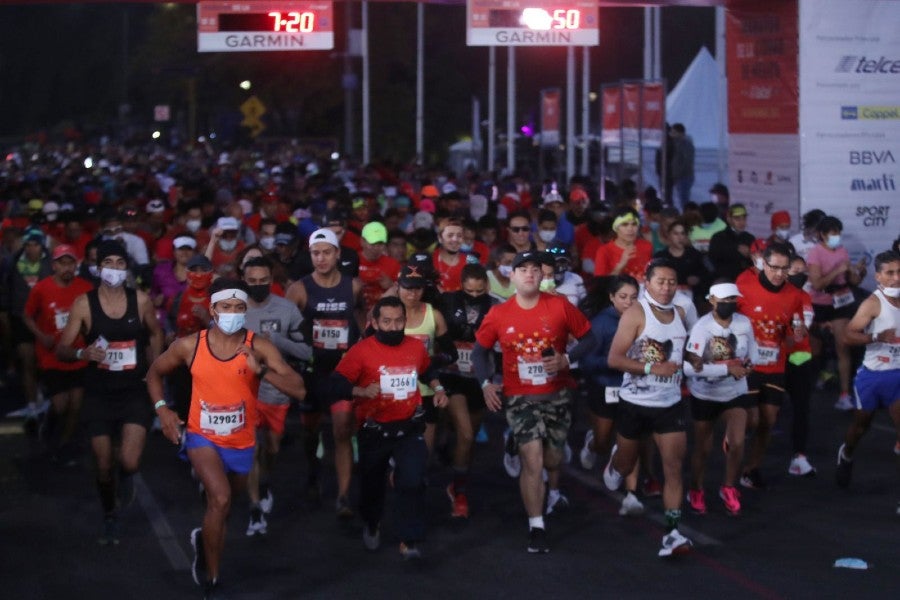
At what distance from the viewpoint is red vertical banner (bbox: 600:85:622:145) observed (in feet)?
81.6

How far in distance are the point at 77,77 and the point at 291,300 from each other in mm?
121352

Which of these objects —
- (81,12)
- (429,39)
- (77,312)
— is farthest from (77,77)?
(77,312)

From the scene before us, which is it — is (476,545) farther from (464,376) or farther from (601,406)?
(601,406)

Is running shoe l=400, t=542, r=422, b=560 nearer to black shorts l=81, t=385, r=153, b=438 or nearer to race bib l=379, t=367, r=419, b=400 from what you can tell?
race bib l=379, t=367, r=419, b=400

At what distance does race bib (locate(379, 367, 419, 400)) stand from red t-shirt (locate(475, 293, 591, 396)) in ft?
1.83

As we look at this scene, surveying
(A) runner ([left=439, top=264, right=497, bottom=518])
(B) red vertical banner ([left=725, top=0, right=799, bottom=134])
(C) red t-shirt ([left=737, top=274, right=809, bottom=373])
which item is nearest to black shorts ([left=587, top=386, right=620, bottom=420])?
(A) runner ([left=439, top=264, right=497, bottom=518])

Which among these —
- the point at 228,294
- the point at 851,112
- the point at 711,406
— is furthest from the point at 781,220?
the point at 228,294

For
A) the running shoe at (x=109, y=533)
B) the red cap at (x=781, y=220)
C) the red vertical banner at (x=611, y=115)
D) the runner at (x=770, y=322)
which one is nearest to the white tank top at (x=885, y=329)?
the runner at (x=770, y=322)

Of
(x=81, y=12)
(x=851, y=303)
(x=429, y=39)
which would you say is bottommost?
(x=851, y=303)

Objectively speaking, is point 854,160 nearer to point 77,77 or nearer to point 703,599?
point 703,599

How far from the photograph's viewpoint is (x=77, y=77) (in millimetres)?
128000

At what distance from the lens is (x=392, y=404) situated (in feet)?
32.4

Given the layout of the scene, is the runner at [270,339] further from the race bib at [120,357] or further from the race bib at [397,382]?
the race bib at [397,382]

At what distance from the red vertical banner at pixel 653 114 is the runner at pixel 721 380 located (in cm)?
1172
